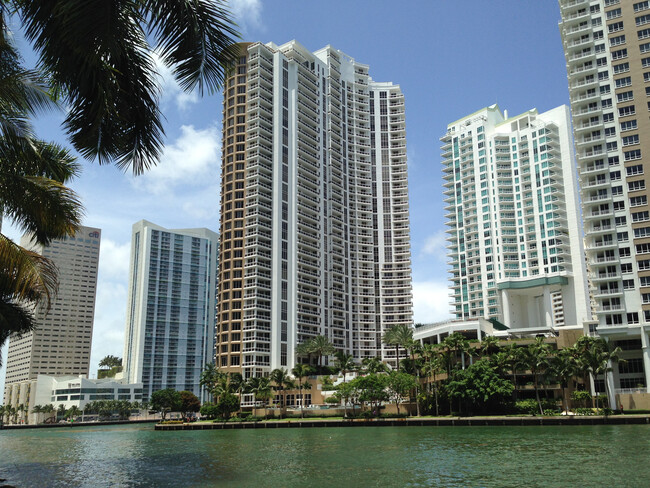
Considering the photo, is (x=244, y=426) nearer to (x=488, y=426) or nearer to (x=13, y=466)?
(x=488, y=426)

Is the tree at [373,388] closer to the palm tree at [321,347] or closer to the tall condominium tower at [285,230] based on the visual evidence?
the palm tree at [321,347]

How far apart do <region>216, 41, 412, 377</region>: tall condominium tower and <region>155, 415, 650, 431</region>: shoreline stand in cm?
2864

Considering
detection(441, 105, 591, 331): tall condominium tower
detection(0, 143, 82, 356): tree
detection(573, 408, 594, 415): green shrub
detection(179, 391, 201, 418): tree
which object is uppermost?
detection(441, 105, 591, 331): tall condominium tower

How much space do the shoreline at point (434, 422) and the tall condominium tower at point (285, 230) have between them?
1128 inches

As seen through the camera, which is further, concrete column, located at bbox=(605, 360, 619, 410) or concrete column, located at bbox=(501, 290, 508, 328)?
concrete column, located at bbox=(501, 290, 508, 328)

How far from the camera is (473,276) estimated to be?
187 metres

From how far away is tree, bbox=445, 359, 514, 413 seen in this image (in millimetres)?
99812

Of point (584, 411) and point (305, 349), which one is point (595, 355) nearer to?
point (584, 411)

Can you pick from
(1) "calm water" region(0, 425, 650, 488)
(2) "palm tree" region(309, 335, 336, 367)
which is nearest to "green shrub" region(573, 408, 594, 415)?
(1) "calm water" region(0, 425, 650, 488)

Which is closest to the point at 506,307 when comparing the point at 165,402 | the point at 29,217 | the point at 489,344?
the point at 489,344

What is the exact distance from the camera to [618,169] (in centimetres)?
11119

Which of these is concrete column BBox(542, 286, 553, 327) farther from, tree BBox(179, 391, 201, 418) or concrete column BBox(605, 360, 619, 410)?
tree BBox(179, 391, 201, 418)

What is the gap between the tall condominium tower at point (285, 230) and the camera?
16012cm

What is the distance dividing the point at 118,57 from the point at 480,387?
9670 centimetres
